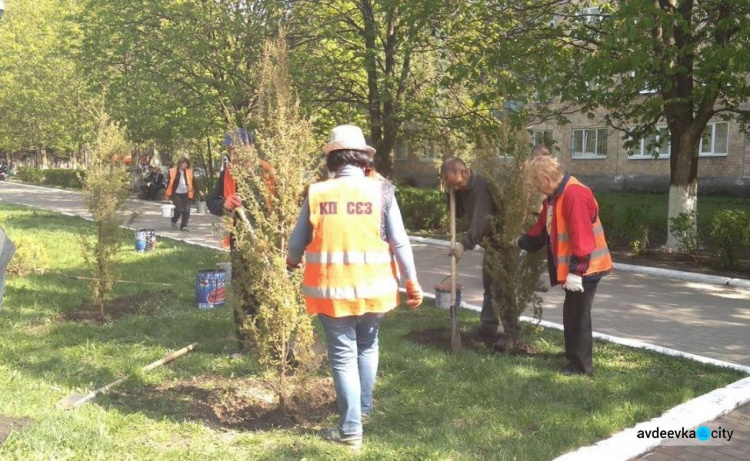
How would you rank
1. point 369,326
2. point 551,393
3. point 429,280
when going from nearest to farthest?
1. point 369,326
2. point 551,393
3. point 429,280

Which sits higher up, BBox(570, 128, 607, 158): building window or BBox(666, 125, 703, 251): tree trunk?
BBox(570, 128, 607, 158): building window

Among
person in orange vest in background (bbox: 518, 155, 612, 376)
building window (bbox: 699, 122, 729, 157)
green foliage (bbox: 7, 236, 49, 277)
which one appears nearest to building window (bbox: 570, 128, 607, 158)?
building window (bbox: 699, 122, 729, 157)

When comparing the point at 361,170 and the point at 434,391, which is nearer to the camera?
the point at 361,170

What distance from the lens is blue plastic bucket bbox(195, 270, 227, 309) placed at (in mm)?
8188

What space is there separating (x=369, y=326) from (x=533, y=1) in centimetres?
1169

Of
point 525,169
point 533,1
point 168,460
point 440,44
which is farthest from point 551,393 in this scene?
point 440,44

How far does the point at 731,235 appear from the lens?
36.8 ft

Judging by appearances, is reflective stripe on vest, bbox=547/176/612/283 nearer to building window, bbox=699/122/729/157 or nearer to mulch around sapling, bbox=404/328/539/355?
mulch around sapling, bbox=404/328/539/355

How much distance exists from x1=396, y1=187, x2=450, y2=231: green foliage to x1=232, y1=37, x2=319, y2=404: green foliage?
13361 millimetres

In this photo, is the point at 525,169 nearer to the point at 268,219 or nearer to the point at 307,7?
the point at 268,219

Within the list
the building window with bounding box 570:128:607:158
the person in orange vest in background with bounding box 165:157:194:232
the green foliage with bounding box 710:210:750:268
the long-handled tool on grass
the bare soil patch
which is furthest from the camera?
the building window with bounding box 570:128:607:158

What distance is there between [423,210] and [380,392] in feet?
44.1

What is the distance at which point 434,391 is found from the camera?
5238 mm

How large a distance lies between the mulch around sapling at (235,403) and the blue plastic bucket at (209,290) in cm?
280
